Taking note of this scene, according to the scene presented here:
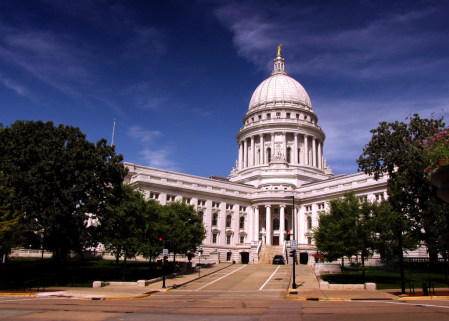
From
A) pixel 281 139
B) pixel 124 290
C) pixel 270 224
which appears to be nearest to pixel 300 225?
pixel 270 224

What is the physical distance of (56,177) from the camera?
35.4m

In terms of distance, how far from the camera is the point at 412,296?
2336 centimetres

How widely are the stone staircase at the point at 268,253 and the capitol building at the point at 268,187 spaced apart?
0.16 metres

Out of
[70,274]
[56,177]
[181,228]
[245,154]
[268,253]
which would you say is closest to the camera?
[56,177]

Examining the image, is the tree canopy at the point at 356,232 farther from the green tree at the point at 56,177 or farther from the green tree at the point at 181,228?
the green tree at the point at 56,177

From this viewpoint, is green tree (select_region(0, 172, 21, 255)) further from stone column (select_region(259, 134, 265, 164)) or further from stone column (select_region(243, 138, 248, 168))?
stone column (select_region(243, 138, 248, 168))

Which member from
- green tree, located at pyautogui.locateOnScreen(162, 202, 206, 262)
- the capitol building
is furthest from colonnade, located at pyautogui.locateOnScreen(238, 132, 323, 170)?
green tree, located at pyautogui.locateOnScreen(162, 202, 206, 262)

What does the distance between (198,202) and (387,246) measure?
39333 millimetres

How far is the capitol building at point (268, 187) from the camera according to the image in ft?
212

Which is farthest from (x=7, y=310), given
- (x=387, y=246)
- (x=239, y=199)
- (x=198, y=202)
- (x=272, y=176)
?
(x=272, y=176)

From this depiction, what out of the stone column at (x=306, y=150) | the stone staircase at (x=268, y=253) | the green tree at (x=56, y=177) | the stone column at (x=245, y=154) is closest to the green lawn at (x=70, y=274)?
the green tree at (x=56, y=177)

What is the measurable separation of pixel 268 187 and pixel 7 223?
5353 cm

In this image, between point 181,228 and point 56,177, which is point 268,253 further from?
point 56,177

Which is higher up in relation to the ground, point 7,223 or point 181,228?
point 181,228
